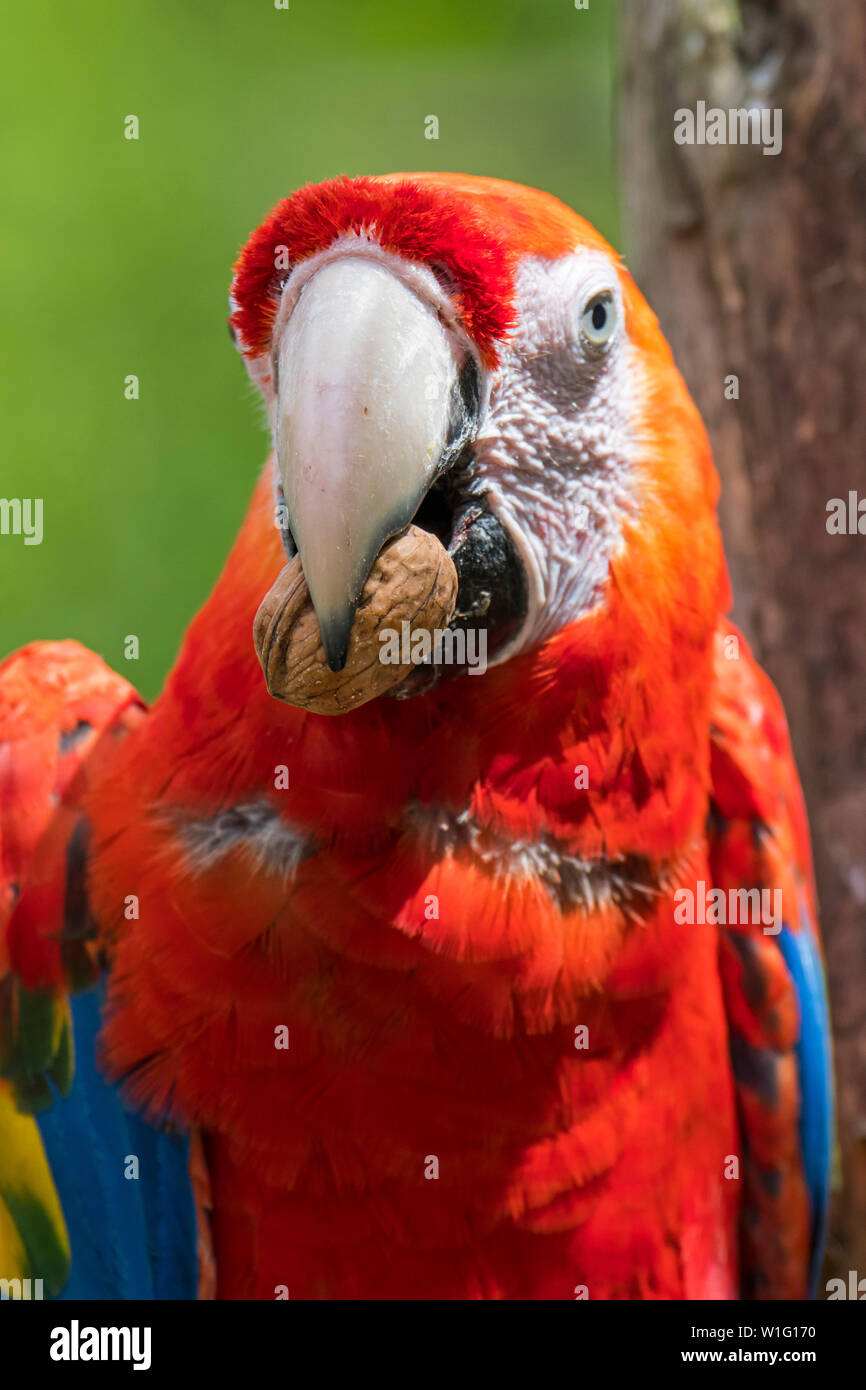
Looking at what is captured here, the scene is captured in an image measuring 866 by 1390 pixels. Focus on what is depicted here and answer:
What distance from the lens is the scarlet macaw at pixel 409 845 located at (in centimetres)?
89

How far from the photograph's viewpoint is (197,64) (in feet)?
10.3

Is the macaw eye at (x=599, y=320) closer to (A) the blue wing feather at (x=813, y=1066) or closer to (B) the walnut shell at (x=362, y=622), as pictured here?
(B) the walnut shell at (x=362, y=622)

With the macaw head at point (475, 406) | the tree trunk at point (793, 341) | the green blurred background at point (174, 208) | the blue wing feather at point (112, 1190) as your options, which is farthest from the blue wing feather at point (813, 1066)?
the green blurred background at point (174, 208)

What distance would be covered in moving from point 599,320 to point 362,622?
374 mm

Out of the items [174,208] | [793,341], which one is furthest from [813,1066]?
[174,208]

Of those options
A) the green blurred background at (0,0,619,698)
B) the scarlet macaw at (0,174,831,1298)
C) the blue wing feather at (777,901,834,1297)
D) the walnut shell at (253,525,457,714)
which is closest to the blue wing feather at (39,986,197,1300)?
the scarlet macaw at (0,174,831,1298)

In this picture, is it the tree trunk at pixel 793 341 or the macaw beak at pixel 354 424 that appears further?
the tree trunk at pixel 793 341

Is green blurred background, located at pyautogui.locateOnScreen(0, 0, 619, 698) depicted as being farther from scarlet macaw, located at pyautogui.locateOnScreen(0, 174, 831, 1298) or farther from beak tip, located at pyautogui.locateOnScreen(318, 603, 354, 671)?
beak tip, located at pyautogui.locateOnScreen(318, 603, 354, 671)

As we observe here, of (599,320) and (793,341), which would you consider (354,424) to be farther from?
(793,341)

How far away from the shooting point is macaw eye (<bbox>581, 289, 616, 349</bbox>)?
100 cm

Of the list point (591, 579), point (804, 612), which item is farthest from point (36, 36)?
point (591, 579)

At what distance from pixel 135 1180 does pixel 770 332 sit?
1.29m

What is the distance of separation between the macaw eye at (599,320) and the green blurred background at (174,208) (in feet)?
7.43

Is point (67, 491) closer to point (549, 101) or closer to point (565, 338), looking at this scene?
point (549, 101)
